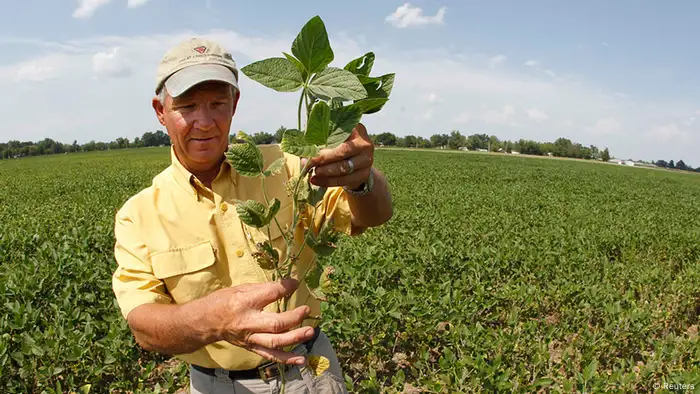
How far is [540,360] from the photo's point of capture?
3549 mm

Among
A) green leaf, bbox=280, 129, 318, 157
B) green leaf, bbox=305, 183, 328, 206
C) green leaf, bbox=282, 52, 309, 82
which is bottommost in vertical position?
green leaf, bbox=305, 183, 328, 206

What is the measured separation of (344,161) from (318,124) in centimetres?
27

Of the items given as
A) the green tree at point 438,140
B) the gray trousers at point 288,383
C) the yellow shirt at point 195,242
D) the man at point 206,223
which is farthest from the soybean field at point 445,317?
the green tree at point 438,140

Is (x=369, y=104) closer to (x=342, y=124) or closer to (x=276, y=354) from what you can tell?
(x=342, y=124)

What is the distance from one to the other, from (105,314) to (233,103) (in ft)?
11.8

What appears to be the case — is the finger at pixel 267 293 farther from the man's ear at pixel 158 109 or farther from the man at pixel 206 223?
the man's ear at pixel 158 109

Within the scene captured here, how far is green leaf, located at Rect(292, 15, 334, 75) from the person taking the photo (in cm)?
85

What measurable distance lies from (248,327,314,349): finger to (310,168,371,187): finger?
0.34 m

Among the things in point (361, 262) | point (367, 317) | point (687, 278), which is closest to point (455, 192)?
point (687, 278)

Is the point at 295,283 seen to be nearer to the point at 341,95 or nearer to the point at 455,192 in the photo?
the point at 341,95

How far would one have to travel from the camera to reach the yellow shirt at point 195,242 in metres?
1.43

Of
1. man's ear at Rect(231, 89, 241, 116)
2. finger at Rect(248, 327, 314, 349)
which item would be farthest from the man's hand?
man's ear at Rect(231, 89, 241, 116)

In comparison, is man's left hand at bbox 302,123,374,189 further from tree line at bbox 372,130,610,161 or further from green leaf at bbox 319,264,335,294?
tree line at bbox 372,130,610,161

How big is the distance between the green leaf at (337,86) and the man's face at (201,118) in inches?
21.7
